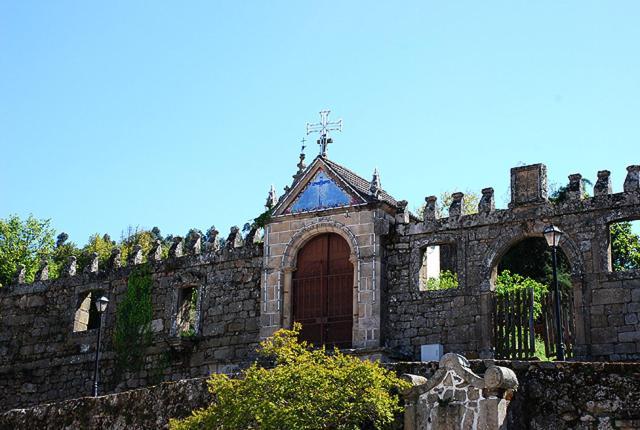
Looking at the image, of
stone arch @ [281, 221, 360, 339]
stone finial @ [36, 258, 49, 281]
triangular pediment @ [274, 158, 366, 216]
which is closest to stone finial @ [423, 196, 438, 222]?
triangular pediment @ [274, 158, 366, 216]

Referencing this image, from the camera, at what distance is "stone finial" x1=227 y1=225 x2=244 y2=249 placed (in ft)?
87.3

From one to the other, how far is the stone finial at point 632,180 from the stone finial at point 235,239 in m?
10.0

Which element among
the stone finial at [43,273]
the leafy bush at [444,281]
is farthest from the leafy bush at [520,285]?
the stone finial at [43,273]

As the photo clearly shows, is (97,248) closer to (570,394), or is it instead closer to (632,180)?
(632,180)

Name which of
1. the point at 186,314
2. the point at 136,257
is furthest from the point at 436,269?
the point at 136,257

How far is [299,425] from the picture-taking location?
45.8ft

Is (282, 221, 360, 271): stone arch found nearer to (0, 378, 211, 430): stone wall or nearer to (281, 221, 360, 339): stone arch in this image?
(281, 221, 360, 339): stone arch

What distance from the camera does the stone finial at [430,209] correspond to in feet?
78.9

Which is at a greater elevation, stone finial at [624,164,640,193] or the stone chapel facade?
stone finial at [624,164,640,193]

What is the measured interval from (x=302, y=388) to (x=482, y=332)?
9.01 metres

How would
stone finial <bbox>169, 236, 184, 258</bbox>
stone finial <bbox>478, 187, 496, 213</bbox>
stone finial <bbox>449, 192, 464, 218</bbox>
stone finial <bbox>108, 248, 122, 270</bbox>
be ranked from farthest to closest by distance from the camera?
stone finial <bbox>108, 248, 122, 270</bbox> → stone finial <bbox>169, 236, 184, 258</bbox> → stone finial <bbox>449, 192, 464, 218</bbox> → stone finial <bbox>478, 187, 496, 213</bbox>

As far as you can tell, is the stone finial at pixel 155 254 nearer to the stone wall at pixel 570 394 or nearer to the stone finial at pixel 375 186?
the stone finial at pixel 375 186

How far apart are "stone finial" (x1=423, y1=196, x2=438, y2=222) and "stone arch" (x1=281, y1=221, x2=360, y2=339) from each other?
179 centimetres

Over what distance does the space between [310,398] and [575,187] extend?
34.3 ft
